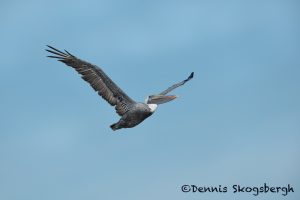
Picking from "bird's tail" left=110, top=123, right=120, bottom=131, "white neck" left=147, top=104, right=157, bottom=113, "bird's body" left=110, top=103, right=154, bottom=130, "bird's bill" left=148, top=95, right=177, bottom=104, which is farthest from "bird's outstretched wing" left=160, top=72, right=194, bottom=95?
"bird's tail" left=110, top=123, right=120, bottom=131

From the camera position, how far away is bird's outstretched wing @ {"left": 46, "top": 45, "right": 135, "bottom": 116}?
14.9 meters

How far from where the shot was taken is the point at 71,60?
584 inches

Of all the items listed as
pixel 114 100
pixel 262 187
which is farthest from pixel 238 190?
pixel 114 100

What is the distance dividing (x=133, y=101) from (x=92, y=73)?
1.28 metres

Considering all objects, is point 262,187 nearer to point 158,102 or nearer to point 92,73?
point 158,102

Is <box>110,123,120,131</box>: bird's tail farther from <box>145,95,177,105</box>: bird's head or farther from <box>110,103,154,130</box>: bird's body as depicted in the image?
<box>145,95,177,105</box>: bird's head

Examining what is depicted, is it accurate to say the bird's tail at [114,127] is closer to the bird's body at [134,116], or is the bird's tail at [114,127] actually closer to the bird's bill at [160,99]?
the bird's body at [134,116]

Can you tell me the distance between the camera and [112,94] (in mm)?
15367

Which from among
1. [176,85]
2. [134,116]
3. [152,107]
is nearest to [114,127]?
[134,116]

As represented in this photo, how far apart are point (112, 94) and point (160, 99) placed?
138 cm

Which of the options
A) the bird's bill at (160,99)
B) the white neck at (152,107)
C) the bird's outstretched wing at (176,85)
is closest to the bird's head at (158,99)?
the bird's bill at (160,99)

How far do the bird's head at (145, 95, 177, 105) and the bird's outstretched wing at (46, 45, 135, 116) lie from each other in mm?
783

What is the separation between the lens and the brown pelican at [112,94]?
1480 centimetres

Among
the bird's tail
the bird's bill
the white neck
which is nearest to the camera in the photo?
the bird's tail
